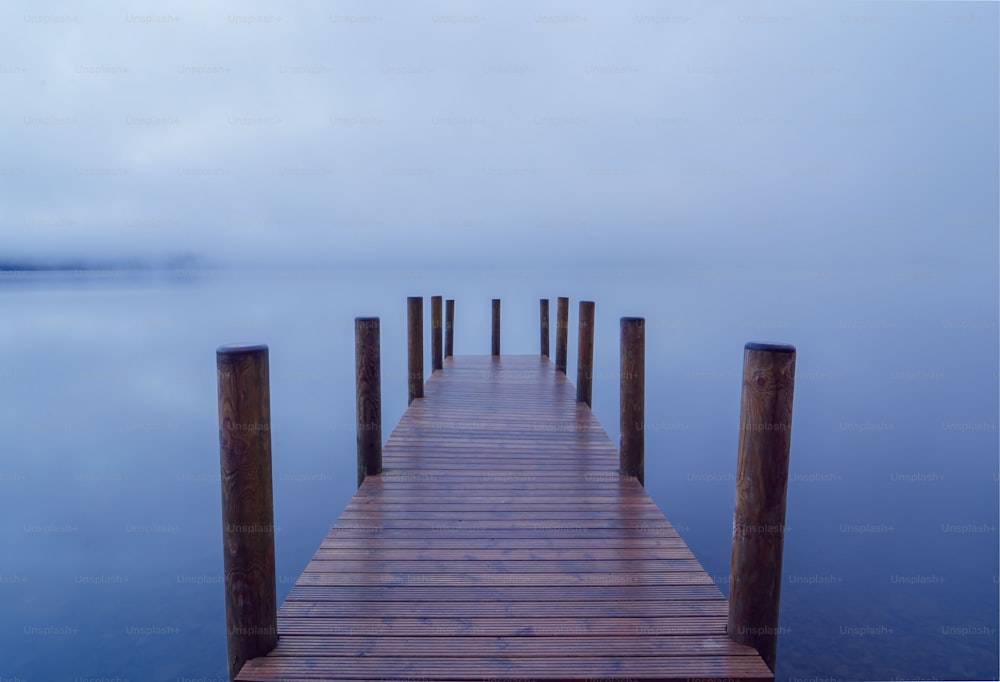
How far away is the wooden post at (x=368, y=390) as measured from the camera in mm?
4648

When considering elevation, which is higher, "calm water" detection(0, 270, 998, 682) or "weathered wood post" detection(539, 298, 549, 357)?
"weathered wood post" detection(539, 298, 549, 357)

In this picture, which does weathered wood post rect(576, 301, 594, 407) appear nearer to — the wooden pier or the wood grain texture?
the wooden pier

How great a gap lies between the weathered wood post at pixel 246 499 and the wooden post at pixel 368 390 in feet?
7.56

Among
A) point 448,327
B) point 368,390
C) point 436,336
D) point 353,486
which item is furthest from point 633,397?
point 448,327

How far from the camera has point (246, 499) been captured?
7.44 feet

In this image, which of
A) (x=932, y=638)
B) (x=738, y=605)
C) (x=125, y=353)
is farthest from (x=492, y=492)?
(x=125, y=353)

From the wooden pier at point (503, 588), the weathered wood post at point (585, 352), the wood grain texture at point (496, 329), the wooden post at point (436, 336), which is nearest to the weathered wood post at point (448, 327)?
the wood grain texture at point (496, 329)

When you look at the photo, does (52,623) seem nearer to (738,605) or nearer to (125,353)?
(738,605)

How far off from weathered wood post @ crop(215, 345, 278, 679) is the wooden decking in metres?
→ 0.14

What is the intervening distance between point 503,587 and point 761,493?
1368mm

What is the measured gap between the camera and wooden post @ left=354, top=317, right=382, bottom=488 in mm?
4648

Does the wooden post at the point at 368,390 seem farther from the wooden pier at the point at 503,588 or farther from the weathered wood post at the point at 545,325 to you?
the weathered wood post at the point at 545,325

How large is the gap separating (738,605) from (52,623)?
23.3 feet

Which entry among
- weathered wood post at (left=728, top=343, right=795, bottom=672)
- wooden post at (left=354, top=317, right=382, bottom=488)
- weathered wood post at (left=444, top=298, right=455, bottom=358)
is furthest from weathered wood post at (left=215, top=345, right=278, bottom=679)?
weathered wood post at (left=444, top=298, right=455, bottom=358)
